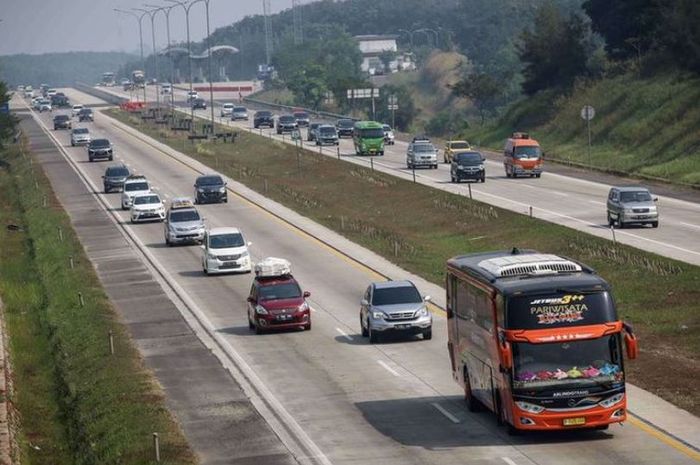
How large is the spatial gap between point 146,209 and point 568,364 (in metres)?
53.6

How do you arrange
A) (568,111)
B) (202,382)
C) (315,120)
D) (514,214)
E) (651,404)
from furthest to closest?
(315,120) → (568,111) → (514,214) → (202,382) → (651,404)

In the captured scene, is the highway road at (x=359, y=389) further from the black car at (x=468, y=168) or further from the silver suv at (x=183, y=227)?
the black car at (x=468, y=168)

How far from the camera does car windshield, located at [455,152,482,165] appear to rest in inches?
3585

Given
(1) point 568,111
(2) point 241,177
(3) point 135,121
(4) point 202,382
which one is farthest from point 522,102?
(4) point 202,382

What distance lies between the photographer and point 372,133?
118m

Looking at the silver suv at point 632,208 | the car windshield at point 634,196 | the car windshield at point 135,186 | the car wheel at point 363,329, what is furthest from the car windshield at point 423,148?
the car wheel at point 363,329

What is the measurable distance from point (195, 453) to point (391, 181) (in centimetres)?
6488

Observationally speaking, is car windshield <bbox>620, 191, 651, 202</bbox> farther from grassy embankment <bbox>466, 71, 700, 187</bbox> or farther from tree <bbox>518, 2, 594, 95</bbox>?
tree <bbox>518, 2, 594, 95</bbox>

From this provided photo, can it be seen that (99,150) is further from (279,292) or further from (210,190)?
(279,292)

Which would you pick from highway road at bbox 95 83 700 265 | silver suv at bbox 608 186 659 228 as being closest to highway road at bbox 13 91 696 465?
highway road at bbox 95 83 700 265

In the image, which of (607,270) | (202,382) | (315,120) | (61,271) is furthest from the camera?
(315,120)

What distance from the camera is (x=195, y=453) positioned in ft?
95.7

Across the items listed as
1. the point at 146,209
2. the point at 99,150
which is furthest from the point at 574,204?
the point at 99,150

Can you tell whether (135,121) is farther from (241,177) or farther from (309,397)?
(309,397)
